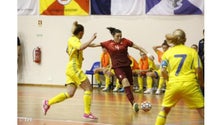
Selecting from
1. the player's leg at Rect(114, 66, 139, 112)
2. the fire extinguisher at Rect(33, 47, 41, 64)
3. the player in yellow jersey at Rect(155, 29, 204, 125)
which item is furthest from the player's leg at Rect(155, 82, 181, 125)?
the fire extinguisher at Rect(33, 47, 41, 64)

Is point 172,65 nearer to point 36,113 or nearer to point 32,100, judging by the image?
point 36,113

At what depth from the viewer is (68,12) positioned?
16.2m

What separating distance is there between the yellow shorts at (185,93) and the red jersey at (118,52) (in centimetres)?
410

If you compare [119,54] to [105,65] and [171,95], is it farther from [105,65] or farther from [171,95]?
[105,65]

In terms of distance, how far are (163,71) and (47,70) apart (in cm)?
1148

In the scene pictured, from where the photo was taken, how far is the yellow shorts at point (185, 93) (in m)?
5.53

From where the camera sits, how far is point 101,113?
29.7 feet

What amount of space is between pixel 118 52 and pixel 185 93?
434 centimetres

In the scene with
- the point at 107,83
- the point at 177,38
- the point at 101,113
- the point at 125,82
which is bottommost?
the point at 101,113

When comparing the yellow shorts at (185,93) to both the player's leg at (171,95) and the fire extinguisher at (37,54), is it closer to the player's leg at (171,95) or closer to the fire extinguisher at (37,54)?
the player's leg at (171,95)

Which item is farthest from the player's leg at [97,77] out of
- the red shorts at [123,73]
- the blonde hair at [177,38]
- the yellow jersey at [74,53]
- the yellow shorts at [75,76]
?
the blonde hair at [177,38]

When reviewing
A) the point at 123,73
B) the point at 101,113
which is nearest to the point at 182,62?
the point at 101,113
